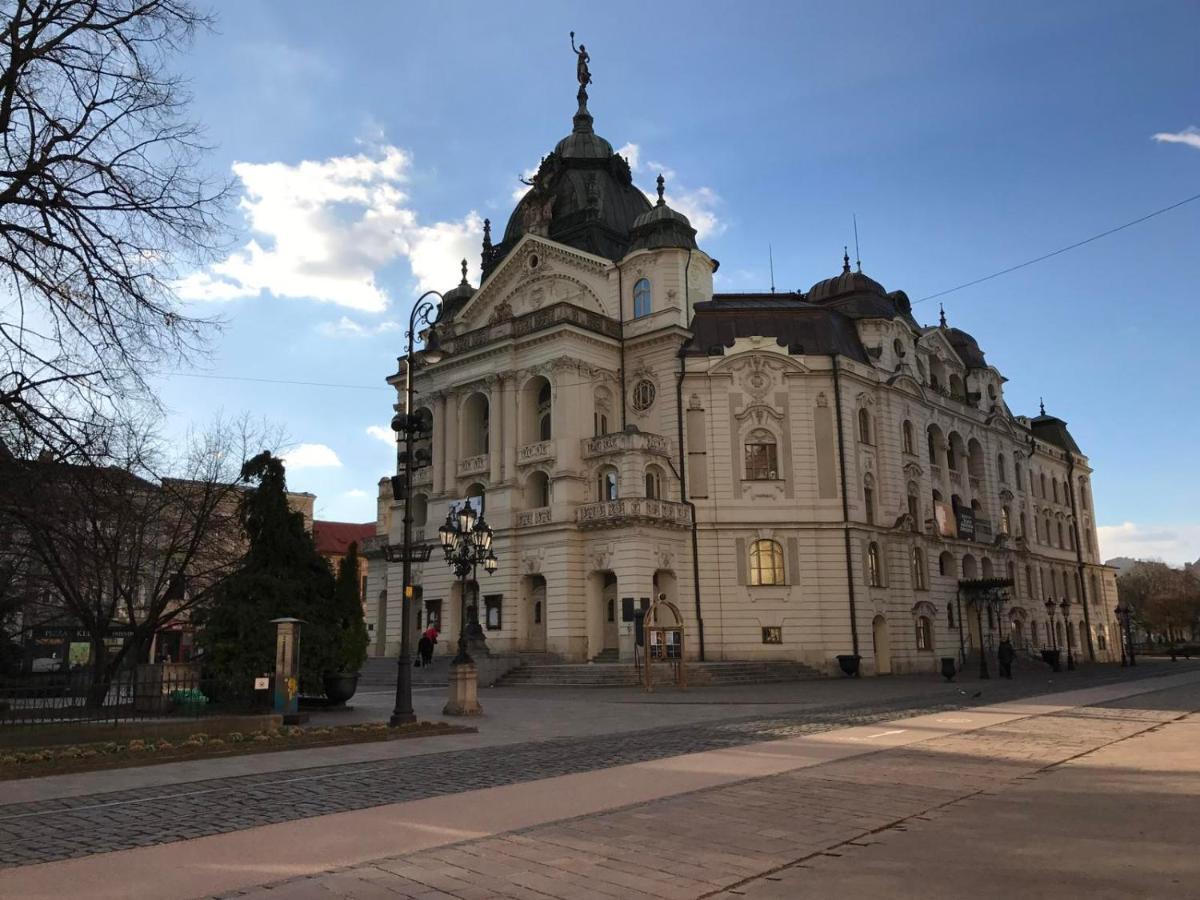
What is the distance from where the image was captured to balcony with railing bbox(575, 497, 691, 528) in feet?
133

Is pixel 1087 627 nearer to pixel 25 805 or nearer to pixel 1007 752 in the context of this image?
pixel 1007 752

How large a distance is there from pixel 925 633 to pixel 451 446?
25985mm

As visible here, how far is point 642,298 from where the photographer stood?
47000 millimetres

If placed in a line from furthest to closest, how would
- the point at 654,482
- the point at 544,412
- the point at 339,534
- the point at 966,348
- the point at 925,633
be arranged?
the point at 339,534 → the point at 966,348 → the point at 544,412 → the point at 925,633 → the point at 654,482

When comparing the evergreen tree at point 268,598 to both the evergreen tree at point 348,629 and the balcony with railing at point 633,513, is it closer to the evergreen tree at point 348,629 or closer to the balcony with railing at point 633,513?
the evergreen tree at point 348,629

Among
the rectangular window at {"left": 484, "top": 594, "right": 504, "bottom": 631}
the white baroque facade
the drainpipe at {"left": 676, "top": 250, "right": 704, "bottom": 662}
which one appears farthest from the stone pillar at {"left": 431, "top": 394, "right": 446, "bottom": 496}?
the drainpipe at {"left": 676, "top": 250, "right": 704, "bottom": 662}

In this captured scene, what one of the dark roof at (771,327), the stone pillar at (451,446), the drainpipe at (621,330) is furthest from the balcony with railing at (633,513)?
the stone pillar at (451,446)

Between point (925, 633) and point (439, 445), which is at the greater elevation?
point (439, 445)

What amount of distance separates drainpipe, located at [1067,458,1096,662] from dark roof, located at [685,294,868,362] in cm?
3313

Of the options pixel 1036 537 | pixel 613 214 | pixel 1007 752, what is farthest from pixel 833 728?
pixel 1036 537

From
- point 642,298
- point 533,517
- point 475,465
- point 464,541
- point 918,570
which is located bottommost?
point 464,541

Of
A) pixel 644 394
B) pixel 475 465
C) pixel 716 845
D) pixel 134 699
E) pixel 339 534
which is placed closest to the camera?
pixel 716 845

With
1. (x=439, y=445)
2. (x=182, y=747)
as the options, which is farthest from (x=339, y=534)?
(x=182, y=747)

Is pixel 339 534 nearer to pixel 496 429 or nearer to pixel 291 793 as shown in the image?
pixel 496 429
